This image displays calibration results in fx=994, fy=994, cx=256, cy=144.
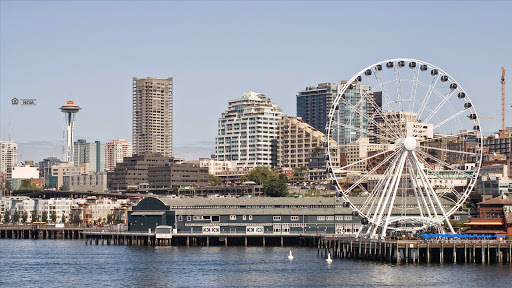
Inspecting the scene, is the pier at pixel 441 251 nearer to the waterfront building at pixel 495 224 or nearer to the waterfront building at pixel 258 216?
the waterfront building at pixel 495 224

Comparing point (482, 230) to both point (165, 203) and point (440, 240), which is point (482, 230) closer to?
point (440, 240)

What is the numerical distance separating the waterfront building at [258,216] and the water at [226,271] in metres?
19.5

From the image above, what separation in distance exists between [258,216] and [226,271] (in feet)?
167

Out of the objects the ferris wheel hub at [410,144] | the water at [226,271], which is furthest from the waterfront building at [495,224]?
the ferris wheel hub at [410,144]

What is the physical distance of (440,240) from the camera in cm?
10819

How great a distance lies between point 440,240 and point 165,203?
2373 inches

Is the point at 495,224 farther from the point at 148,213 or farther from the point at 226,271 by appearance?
the point at 148,213

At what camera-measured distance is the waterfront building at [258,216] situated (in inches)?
5974

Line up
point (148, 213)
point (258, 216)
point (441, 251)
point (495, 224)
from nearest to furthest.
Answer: point (441, 251)
point (495, 224)
point (258, 216)
point (148, 213)

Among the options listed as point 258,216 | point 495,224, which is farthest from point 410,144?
point 258,216

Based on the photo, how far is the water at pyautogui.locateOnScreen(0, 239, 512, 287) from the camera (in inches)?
3615

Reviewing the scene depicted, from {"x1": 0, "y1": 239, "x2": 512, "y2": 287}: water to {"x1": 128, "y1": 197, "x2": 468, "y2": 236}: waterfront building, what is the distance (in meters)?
19.5

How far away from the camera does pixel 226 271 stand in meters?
103

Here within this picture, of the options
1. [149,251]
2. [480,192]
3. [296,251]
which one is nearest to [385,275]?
[296,251]
